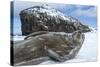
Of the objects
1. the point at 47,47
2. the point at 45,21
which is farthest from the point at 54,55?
the point at 45,21

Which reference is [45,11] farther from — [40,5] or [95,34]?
[95,34]

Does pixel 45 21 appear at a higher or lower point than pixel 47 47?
higher

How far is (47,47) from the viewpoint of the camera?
7.05 ft

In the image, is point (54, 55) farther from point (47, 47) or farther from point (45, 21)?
point (45, 21)

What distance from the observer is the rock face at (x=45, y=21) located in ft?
6.86

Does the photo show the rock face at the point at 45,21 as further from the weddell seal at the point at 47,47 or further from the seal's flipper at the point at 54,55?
the seal's flipper at the point at 54,55

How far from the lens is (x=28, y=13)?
210cm

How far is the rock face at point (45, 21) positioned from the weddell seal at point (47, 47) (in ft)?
0.17

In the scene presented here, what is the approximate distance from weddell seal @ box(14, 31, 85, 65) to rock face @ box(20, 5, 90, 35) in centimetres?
5

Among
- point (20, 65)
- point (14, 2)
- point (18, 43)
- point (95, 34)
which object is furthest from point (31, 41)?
point (95, 34)

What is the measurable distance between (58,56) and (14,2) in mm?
730

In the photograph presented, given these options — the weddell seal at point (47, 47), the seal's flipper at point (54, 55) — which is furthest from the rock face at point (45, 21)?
the seal's flipper at point (54, 55)

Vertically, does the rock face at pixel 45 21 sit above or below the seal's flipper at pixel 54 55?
above

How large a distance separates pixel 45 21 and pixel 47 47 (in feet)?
0.91
